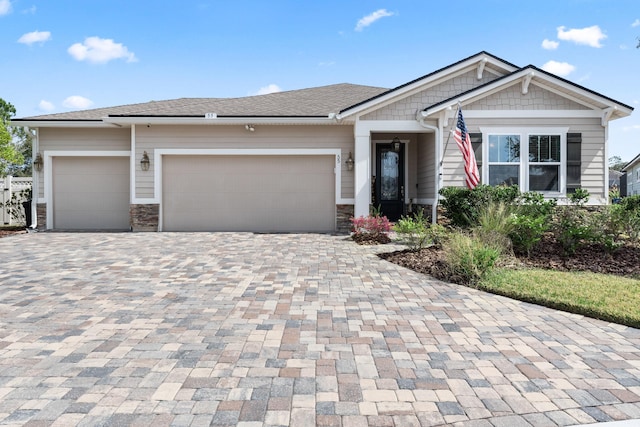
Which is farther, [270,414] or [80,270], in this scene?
[80,270]

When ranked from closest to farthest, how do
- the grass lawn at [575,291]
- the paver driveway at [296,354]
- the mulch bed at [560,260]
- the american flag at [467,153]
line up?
the paver driveway at [296,354], the grass lawn at [575,291], the mulch bed at [560,260], the american flag at [467,153]

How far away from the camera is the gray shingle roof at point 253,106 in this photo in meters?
11.7

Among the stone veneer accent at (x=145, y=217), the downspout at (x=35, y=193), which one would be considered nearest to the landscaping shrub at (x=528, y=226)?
the stone veneer accent at (x=145, y=217)

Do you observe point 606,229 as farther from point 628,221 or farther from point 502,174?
A: point 502,174

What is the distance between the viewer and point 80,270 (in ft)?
20.9

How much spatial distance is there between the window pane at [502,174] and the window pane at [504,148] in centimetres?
18

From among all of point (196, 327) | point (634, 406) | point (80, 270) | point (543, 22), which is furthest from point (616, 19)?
point (80, 270)

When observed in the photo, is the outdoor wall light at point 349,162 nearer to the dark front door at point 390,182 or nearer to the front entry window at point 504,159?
the dark front door at point 390,182

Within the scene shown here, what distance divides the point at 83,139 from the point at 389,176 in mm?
9495

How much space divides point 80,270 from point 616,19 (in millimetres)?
13494

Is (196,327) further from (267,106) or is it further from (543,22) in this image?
(543,22)

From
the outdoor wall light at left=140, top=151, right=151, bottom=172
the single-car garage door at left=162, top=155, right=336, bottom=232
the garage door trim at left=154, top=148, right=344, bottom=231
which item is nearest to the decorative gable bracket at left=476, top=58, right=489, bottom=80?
the garage door trim at left=154, top=148, right=344, bottom=231

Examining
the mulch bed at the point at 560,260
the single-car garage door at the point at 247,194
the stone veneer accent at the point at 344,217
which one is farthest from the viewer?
the single-car garage door at the point at 247,194

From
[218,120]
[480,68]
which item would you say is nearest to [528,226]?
[480,68]
